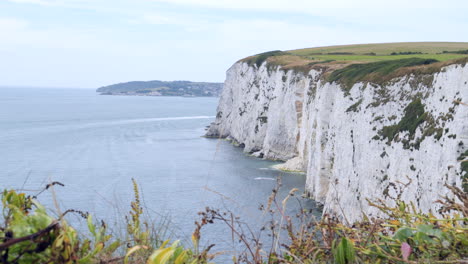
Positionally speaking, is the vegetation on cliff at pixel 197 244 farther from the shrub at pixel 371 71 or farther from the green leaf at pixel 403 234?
the shrub at pixel 371 71

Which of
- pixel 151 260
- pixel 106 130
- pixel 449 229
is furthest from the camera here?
pixel 106 130

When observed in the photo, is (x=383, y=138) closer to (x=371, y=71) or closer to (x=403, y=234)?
(x=371, y=71)

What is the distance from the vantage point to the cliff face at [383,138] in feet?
75.5

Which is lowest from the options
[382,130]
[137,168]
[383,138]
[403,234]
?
[137,168]

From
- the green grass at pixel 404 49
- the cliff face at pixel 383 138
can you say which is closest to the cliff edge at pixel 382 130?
the cliff face at pixel 383 138

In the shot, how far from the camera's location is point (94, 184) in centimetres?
4491

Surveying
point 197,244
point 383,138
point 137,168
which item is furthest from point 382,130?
point 137,168

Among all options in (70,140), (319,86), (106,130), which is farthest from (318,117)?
(106,130)

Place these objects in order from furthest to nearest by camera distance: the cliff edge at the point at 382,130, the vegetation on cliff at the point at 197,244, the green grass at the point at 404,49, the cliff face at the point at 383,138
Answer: the green grass at the point at 404,49 < the cliff edge at the point at 382,130 < the cliff face at the point at 383,138 < the vegetation on cliff at the point at 197,244

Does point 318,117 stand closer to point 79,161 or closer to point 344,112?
point 344,112

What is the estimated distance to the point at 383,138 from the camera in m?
29.9

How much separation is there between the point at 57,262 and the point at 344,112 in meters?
36.8

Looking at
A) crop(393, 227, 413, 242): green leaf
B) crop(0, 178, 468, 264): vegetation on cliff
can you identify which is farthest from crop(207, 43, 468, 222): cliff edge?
crop(393, 227, 413, 242): green leaf

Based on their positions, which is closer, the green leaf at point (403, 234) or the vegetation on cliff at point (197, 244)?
the vegetation on cliff at point (197, 244)
